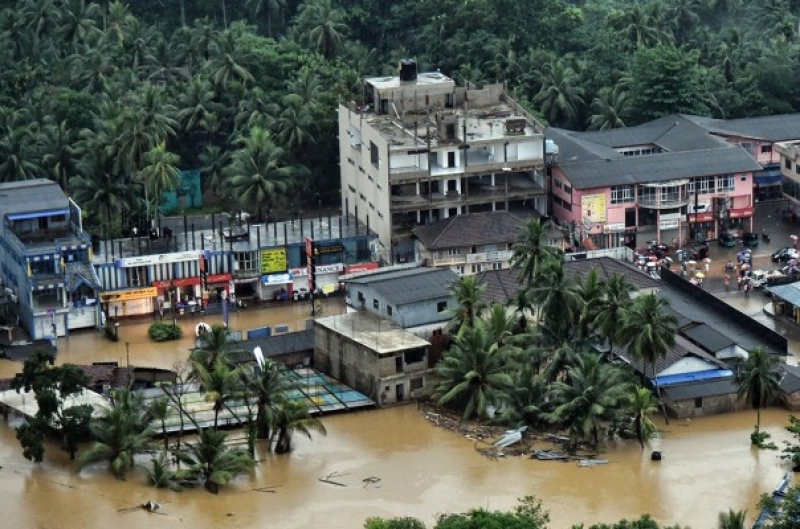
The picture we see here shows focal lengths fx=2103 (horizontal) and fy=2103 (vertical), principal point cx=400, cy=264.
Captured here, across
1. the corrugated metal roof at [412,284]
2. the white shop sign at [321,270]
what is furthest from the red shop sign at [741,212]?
the white shop sign at [321,270]

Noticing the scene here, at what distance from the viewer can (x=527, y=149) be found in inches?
4311

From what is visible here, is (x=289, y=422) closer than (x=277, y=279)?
Yes


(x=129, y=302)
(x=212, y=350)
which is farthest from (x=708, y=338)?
(x=129, y=302)

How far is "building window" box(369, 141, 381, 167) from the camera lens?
356ft

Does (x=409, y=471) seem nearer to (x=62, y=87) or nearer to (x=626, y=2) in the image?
(x=62, y=87)

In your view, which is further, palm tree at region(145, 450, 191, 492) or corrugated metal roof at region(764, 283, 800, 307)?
corrugated metal roof at region(764, 283, 800, 307)

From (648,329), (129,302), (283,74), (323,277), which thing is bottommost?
(129,302)

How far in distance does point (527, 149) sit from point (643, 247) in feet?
26.7

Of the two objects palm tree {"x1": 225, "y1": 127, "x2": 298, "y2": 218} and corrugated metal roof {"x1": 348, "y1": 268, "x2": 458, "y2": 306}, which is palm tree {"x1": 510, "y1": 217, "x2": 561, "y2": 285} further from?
palm tree {"x1": 225, "y1": 127, "x2": 298, "y2": 218}

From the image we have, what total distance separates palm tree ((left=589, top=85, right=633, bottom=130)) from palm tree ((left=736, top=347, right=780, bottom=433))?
35.7 m

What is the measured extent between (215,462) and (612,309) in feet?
61.2

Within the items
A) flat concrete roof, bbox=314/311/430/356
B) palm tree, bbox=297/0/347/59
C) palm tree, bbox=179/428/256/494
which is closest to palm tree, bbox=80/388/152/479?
palm tree, bbox=179/428/256/494

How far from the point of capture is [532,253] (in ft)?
310

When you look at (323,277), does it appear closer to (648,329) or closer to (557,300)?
(557,300)
